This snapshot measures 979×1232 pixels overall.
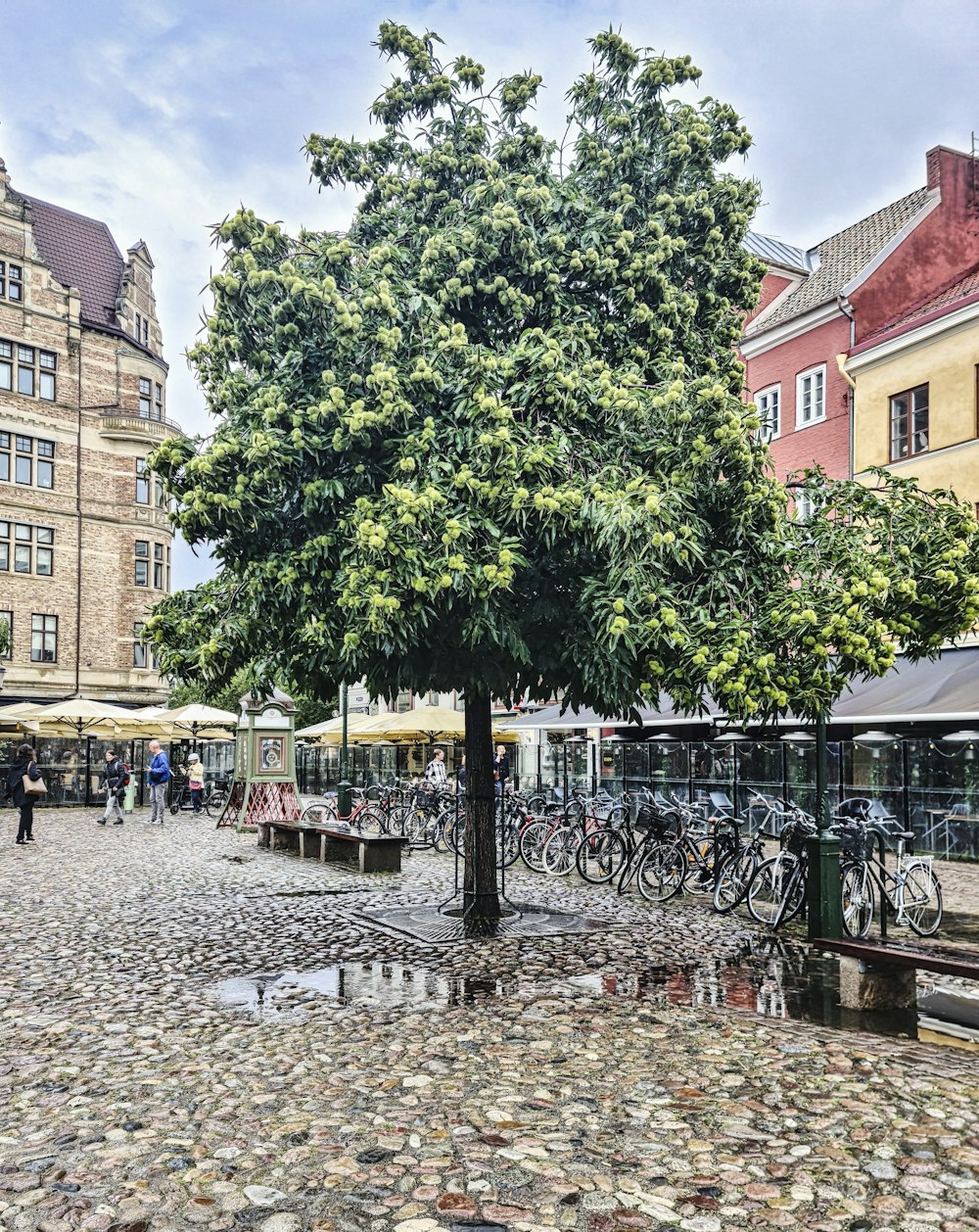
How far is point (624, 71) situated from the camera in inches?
430

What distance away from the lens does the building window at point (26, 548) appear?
1650 inches

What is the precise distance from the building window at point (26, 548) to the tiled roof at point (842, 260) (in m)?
27.4

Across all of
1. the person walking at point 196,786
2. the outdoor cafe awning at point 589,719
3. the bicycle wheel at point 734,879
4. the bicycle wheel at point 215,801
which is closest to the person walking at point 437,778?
the outdoor cafe awning at point 589,719

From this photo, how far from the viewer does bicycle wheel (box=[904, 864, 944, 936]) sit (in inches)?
428

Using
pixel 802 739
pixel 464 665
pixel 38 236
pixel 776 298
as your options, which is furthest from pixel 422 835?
pixel 38 236

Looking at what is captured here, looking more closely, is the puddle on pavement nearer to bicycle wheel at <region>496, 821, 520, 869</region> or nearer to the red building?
bicycle wheel at <region>496, 821, 520, 869</region>

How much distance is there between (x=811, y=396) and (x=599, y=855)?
675 inches

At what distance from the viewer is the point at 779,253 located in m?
33.6

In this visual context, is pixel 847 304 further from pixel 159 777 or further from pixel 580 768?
pixel 159 777

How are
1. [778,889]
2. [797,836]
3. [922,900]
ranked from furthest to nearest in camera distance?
[797,836]
[778,889]
[922,900]

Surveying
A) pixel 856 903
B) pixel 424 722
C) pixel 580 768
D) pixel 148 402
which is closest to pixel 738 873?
pixel 856 903

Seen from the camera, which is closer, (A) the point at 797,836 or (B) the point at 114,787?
(A) the point at 797,836

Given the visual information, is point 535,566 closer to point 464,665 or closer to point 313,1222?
point 464,665

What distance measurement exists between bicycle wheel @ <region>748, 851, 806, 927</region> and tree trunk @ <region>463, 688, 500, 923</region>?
8.86 feet
